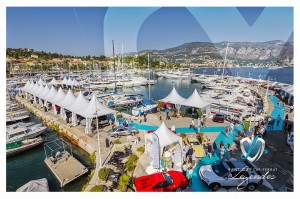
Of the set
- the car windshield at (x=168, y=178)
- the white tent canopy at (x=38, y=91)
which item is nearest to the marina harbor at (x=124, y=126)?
the white tent canopy at (x=38, y=91)

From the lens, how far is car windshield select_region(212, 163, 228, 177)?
8847mm

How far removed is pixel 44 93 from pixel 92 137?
15148mm

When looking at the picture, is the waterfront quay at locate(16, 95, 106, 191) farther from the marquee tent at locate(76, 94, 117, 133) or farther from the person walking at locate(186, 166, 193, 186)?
the person walking at locate(186, 166, 193, 186)

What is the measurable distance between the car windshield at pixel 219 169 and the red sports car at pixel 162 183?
5.18 ft

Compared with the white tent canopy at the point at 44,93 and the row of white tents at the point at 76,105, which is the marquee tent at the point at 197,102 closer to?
the row of white tents at the point at 76,105

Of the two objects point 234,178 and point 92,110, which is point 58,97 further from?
point 234,178

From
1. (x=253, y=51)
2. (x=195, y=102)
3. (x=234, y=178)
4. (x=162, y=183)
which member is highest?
(x=253, y=51)

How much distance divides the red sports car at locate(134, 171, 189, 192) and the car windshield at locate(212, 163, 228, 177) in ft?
5.18

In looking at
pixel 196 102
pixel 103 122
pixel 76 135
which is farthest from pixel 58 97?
pixel 196 102

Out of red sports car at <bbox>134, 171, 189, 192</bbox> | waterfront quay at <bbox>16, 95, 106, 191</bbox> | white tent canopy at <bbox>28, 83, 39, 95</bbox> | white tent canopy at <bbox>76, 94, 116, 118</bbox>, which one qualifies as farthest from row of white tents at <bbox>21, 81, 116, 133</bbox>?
red sports car at <bbox>134, 171, 189, 192</bbox>

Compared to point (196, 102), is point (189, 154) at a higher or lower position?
lower

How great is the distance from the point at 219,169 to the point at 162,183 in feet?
9.68

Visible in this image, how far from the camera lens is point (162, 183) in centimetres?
863
